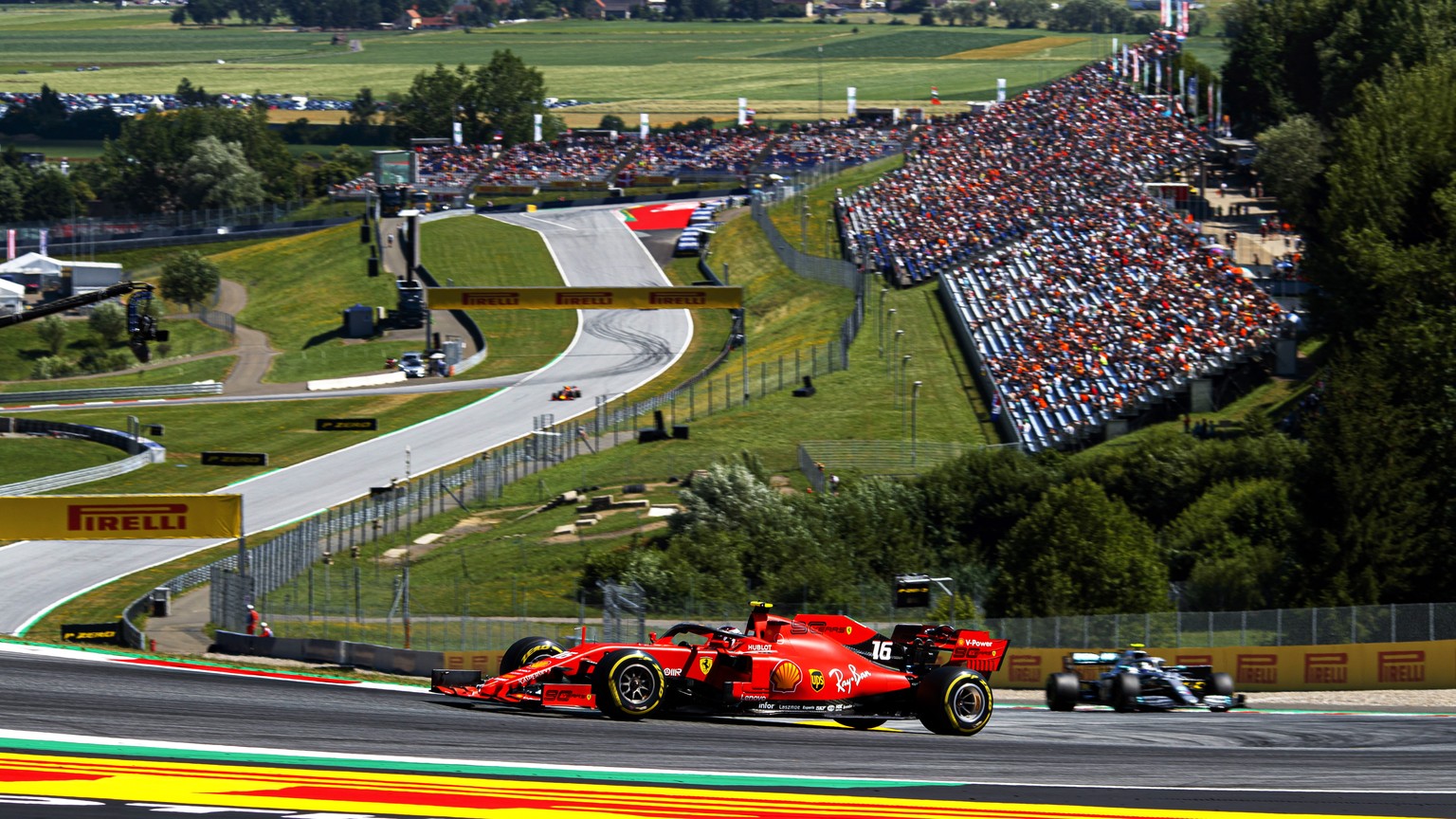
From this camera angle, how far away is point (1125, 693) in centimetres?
2839

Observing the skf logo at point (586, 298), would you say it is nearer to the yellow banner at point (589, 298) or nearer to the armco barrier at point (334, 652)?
the yellow banner at point (589, 298)

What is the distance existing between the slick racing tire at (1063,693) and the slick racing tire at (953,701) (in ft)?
20.2

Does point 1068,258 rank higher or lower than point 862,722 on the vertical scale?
higher

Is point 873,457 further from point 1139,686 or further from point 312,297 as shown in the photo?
point 312,297

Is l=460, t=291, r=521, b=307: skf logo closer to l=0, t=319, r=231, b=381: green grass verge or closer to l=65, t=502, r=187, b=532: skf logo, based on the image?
l=0, t=319, r=231, b=381: green grass verge

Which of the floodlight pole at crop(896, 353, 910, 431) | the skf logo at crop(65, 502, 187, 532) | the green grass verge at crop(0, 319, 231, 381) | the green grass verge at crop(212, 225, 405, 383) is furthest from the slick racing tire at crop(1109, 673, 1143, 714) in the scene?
the green grass verge at crop(0, 319, 231, 381)

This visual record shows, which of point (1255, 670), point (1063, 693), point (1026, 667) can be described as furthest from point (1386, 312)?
point (1063, 693)

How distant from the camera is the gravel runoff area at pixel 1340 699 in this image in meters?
31.5

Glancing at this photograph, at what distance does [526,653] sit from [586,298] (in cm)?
6355

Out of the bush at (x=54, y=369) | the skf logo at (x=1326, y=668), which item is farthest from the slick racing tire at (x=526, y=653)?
the bush at (x=54, y=369)

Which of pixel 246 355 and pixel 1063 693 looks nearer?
pixel 1063 693

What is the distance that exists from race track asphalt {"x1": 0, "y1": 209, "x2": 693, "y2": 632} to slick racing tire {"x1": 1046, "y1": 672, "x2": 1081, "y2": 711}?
96.4 feet

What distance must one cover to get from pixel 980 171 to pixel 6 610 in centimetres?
5931

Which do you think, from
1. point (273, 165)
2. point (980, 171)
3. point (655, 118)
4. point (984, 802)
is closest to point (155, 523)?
point (984, 802)
